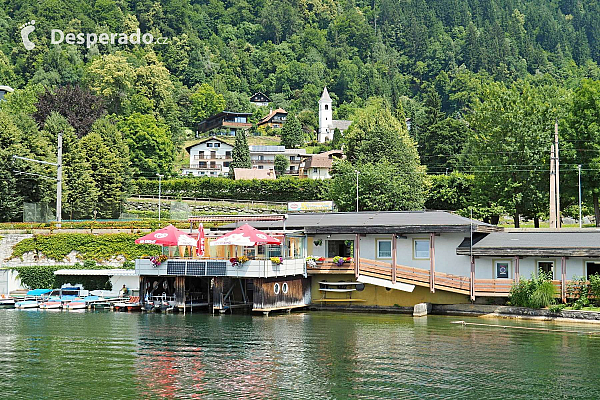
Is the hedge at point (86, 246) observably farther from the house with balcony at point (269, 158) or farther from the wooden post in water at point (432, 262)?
the house with balcony at point (269, 158)

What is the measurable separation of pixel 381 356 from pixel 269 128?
161 metres

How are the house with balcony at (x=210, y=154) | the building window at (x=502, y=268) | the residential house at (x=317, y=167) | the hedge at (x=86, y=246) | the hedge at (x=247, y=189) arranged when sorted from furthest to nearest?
the house with balcony at (x=210, y=154) < the residential house at (x=317, y=167) < the hedge at (x=247, y=189) < the hedge at (x=86, y=246) < the building window at (x=502, y=268)

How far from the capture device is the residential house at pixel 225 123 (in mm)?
182875

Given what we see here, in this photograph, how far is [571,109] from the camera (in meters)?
66.8

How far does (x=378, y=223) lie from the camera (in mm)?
48406

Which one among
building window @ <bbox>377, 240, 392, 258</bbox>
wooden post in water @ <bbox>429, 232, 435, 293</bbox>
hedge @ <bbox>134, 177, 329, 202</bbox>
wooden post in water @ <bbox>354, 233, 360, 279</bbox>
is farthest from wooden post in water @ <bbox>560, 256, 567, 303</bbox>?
hedge @ <bbox>134, 177, 329, 202</bbox>

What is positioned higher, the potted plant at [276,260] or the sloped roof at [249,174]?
the sloped roof at [249,174]

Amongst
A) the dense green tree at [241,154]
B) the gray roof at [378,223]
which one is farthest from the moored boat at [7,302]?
the dense green tree at [241,154]

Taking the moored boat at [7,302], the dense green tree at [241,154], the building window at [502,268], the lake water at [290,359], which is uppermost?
the dense green tree at [241,154]

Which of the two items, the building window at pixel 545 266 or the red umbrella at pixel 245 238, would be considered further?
the building window at pixel 545 266

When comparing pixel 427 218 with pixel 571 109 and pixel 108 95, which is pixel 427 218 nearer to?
pixel 571 109

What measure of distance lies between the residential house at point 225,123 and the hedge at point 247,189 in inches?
3149

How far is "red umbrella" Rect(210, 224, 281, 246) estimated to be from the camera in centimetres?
4475

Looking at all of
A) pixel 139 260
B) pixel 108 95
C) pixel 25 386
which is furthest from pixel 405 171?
pixel 108 95
